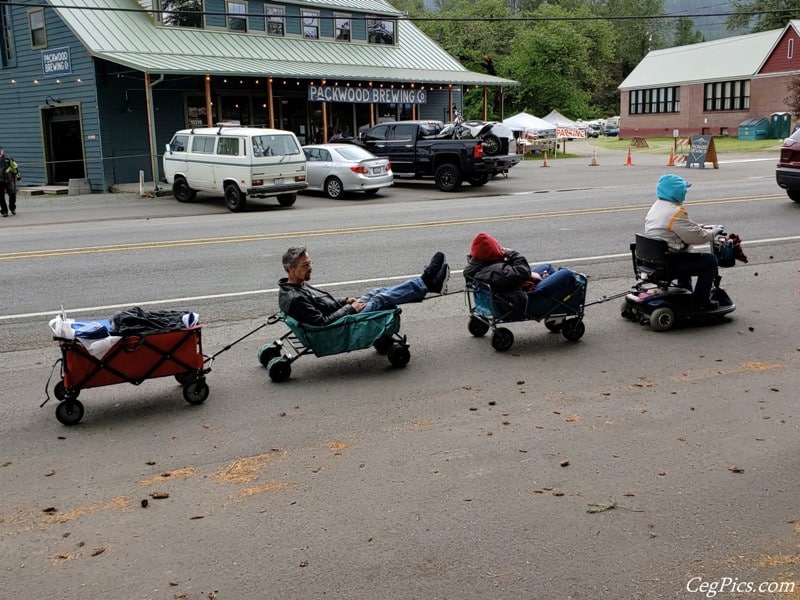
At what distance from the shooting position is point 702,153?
30.9 meters

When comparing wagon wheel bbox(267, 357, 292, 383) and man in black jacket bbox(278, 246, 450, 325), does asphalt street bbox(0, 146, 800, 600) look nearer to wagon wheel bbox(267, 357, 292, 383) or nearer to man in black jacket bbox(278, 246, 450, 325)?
wagon wheel bbox(267, 357, 292, 383)

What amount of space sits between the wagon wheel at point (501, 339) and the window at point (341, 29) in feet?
99.6

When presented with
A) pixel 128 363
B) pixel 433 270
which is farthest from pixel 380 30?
pixel 128 363

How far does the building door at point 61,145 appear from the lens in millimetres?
28875

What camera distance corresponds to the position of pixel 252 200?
23828mm

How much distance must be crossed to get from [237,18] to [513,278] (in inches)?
1087

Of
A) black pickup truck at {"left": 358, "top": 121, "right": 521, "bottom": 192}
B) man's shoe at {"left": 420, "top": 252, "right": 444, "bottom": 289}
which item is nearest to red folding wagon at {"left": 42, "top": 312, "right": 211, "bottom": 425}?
man's shoe at {"left": 420, "top": 252, "right": 444, "bottom": 289}

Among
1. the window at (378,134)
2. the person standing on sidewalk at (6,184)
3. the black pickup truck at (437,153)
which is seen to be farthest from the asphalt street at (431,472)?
the window at (378,134)

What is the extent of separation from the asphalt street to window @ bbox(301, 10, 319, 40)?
27.9 meters

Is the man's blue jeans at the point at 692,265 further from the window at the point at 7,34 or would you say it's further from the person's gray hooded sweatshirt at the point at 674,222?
the window at the point at 7,34

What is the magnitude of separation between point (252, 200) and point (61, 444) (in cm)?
1870

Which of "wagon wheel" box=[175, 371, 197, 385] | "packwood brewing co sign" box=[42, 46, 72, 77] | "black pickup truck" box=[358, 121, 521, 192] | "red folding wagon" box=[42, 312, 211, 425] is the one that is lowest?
"wagon wheel" box=[175, 371, 197, 385]

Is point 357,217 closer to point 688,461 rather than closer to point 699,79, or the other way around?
point 688,461

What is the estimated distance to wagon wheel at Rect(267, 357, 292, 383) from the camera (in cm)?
684
